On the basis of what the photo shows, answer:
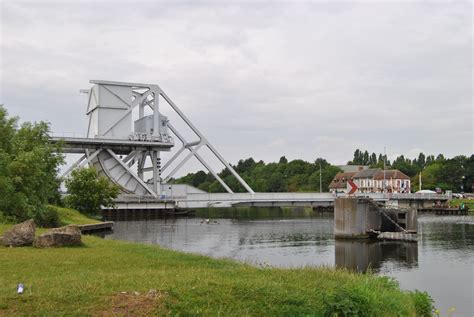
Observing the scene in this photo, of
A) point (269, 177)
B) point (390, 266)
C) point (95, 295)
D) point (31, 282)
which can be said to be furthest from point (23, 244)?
point (269, 177)

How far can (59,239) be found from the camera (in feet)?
73.8

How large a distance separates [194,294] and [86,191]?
5864 cm

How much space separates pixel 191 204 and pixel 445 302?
7148 cm

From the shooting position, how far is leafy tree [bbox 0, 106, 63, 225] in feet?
118

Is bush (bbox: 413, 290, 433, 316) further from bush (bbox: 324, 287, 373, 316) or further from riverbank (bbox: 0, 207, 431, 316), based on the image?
bush (bbox: 324, 287, 373, 316)

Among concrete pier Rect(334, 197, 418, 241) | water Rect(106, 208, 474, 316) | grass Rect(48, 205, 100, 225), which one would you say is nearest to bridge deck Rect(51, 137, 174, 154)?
grass Rect(48, 205, 100, 225)

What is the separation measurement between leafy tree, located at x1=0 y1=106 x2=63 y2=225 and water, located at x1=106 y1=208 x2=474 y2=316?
9.28m

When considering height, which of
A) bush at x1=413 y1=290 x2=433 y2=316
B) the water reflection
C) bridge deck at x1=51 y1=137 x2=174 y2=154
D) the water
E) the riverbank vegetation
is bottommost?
the water reflection

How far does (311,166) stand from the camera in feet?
568

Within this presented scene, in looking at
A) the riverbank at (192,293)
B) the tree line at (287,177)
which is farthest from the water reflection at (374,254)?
the tree line at (287,177)

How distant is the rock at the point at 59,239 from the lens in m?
22.0

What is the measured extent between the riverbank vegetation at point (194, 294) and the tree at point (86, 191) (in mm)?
51675

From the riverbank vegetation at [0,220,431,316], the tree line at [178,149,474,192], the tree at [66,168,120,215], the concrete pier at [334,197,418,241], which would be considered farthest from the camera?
the tree line at [178,149,474,192]

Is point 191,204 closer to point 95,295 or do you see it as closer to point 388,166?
point 95,295
